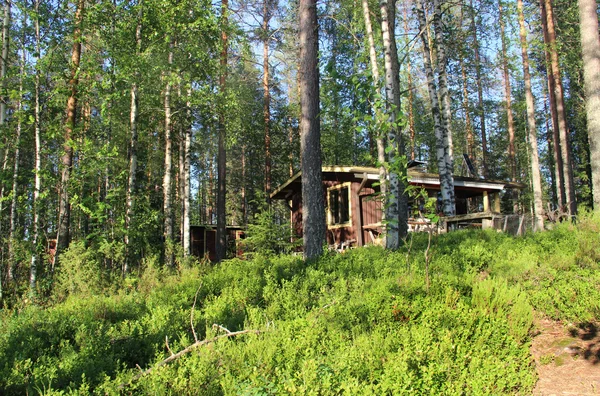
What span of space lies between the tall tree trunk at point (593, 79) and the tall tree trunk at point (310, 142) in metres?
5.57

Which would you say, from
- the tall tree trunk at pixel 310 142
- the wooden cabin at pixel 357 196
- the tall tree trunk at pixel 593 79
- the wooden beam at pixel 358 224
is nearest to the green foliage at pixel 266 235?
the wooden cabin at pixel 357 196

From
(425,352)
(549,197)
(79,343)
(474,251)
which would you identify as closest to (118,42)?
(79,343)

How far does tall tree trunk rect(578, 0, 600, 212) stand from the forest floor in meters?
4.56

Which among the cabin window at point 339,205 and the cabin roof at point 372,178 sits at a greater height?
the cabin roof at point 372,178

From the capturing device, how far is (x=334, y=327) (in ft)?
14.7

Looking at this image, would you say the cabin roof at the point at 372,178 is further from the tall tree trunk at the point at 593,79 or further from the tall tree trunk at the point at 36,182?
the tall tree trunk at the point at 36,182

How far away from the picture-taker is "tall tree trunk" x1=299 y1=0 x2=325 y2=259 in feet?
27.5

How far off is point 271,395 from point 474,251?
16.5ft

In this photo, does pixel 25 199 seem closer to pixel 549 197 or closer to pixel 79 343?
pixel 79 343

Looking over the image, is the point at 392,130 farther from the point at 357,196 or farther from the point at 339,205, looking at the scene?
the point at 339,205

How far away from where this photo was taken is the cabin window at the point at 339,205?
17094mm

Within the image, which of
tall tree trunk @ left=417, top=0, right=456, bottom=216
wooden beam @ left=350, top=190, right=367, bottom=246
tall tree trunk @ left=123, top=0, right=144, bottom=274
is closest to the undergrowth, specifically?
tall tree trunk @ left=123, top=0, right=144, bottom=274

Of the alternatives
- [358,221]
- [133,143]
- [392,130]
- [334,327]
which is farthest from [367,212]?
[334,327]

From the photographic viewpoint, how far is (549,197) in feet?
132
